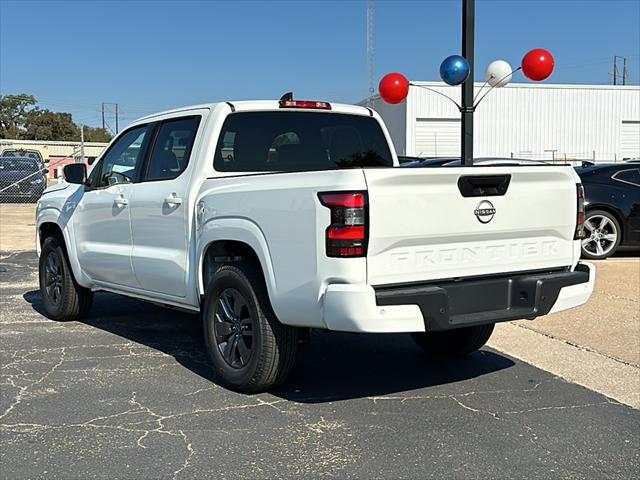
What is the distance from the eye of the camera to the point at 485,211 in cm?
437

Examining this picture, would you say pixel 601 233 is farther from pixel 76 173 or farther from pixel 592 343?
pixel 76 173

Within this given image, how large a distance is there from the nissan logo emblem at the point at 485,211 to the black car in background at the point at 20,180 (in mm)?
21871

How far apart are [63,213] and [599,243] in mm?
7391

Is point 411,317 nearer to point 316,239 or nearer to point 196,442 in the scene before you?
point 316,239

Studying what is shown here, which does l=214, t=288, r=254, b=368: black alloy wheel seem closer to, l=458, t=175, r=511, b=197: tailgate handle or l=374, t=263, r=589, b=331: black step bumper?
l=374, t=263, r=589, b=331: black step bumper

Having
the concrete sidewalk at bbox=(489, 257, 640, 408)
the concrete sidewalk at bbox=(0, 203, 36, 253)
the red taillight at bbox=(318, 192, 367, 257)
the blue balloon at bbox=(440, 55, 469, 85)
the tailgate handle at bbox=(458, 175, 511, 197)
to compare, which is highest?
the blue balloon at bbox=(440, 55, 469, 85)

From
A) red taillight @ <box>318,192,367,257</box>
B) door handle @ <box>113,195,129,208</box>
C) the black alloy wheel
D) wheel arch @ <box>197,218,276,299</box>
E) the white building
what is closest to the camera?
red taillight @ <box>318,192,367,257</box>

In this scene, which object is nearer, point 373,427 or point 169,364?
point 373,427

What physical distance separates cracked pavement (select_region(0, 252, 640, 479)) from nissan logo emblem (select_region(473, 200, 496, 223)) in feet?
3.84

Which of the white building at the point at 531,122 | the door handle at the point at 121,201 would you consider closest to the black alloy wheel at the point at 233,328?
the door handle at the point at 121,201

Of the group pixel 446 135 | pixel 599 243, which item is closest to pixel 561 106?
pixel 446 135

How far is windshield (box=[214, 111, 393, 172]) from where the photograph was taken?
17.7 feet

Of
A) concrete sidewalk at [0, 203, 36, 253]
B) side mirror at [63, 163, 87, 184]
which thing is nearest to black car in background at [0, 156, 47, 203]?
concrete sidewalk at [0, 203, 36, 253]

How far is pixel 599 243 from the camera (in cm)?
1068
